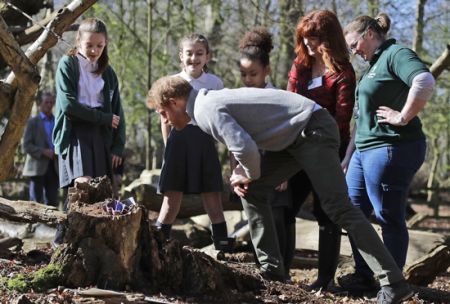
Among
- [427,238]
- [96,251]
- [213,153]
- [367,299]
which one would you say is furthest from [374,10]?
[96,251]

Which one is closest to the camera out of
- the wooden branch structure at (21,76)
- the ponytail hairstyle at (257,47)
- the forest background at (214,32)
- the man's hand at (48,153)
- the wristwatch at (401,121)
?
the wristwatch at (401,121)

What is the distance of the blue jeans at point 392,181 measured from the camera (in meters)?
5.05

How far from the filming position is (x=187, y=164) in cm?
626

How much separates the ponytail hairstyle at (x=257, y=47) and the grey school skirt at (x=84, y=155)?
1346 millimetres

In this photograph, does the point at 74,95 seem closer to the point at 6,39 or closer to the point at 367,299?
the point at 6,39

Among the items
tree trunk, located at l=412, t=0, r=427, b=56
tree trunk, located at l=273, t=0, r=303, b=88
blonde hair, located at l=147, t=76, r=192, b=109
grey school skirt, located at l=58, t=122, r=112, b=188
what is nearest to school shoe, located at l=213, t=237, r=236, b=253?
grey school skirt, located at l=58, t=122, r=112, b=188

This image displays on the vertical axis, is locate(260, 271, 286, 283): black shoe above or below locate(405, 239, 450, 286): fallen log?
above

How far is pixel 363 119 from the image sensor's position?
5.27 meters

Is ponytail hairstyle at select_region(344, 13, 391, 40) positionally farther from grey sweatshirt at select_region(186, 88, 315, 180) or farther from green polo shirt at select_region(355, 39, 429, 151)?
grey sweatshirt at select_region(186, 88, 315, 180)

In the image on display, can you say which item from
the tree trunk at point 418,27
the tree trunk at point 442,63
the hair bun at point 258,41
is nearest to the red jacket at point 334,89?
the hair bun at point 258,41

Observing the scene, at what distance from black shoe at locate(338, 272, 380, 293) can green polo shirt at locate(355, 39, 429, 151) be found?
98 cm

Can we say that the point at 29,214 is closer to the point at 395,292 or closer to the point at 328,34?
the point at 328,34

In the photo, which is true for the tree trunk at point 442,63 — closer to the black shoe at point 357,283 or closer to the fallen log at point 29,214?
the black shoe at point 357,283

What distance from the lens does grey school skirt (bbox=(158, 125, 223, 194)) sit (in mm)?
6230
